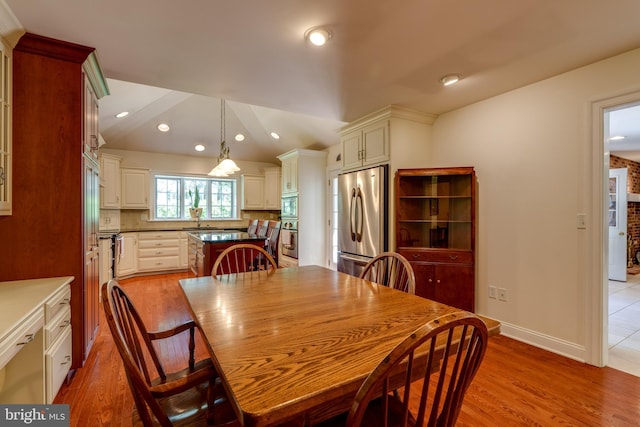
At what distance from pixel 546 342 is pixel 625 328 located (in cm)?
123

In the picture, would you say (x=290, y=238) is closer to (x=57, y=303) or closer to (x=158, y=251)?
(x=158, y=251)

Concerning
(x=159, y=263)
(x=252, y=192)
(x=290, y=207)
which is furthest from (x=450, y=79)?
(x=159, y=263)

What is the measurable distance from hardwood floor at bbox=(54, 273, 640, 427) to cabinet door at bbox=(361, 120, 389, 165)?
2.23 m

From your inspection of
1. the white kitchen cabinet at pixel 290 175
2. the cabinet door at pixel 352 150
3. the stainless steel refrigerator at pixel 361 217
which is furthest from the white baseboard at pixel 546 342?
the white kitchen cabinet at pixel 290 175

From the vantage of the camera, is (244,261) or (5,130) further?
(244,261)

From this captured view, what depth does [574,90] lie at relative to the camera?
7.88 ft

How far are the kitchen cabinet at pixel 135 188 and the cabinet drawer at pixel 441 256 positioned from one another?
5.21 m

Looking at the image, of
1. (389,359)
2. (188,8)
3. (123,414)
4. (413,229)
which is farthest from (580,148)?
(123,414)

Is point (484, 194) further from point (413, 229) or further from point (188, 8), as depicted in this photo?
point (188, 8)

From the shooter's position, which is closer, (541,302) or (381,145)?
(541,302)

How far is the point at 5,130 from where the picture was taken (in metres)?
1.84

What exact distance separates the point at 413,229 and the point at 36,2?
3.52m

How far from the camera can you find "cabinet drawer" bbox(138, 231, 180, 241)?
18.3 ft

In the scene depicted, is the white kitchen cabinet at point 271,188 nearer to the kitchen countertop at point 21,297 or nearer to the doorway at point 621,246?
the kitchen countertop at point 21,297
